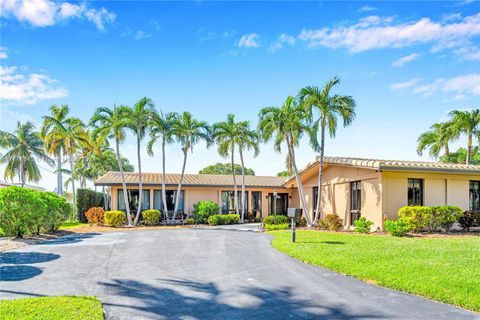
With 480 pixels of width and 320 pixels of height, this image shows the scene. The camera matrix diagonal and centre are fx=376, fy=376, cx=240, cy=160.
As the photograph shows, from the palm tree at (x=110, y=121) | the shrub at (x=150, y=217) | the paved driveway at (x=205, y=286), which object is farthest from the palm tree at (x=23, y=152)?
the paved driveway at (x=205, y=286)

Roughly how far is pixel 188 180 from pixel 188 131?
487 centimetres

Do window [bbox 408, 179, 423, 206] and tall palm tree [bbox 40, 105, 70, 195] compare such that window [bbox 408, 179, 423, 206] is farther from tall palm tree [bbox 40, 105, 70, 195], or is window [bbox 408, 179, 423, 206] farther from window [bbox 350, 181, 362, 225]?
tall palm tree [bbox 40, 105, 70, 195]

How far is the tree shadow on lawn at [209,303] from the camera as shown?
221 inches

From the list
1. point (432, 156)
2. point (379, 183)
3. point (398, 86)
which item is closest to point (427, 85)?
point (398, 86)

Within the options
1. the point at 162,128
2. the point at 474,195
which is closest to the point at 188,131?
the point at 162,128

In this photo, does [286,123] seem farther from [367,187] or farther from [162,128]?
[162,128]

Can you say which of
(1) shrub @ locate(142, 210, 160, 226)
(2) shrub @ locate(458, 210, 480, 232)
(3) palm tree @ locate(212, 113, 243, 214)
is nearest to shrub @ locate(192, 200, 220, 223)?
(1) shrub @ locate(142, 210, 160, 226)

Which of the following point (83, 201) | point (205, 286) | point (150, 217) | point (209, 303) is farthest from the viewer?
point (83, 201)

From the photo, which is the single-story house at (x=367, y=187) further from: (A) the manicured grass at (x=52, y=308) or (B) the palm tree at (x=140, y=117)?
(A) the manicured grass at (x=52, y=308)

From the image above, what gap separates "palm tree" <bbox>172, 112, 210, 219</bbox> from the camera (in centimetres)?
2422

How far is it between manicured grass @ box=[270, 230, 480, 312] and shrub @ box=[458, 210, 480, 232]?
503 centimetres

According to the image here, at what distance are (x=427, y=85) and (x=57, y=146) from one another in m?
31.5

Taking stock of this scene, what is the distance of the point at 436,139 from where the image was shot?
93.0ft

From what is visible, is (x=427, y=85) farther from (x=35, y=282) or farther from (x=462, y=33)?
(x=35, y=282)
